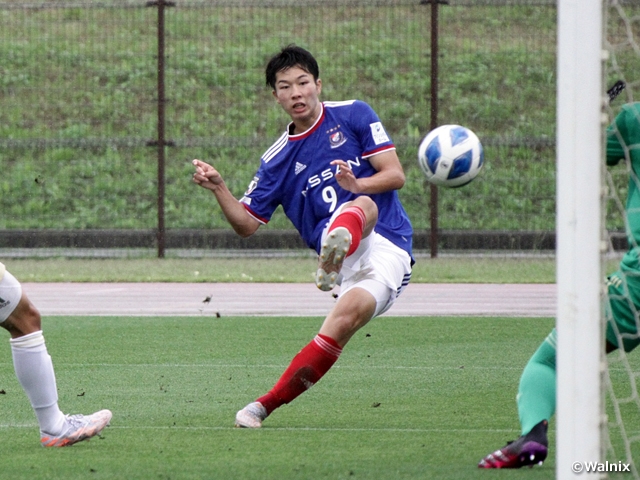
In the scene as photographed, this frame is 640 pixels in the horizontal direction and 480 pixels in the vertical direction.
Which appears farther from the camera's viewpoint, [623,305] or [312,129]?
[312,129]

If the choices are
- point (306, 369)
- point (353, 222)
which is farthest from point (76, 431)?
point (353, 222)

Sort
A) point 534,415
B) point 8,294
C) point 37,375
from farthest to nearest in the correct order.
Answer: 1. point 37,375
2. point 8,294
3. point 534,415

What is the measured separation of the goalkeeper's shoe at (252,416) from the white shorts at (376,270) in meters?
0.68

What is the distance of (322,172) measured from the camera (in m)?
6.10

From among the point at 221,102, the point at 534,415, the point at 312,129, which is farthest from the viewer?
the point at 221,102

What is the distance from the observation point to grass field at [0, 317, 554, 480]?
473 centimetres

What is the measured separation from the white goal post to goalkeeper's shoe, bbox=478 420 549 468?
0.89m

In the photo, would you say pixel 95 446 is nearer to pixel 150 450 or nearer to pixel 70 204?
pixel 150 450

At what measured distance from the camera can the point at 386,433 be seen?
5.40 m

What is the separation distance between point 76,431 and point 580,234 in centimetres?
255

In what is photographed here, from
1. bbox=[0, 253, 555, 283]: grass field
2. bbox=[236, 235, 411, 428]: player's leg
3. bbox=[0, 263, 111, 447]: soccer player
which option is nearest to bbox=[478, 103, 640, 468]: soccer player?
bbox=[236, 235, 411, 428]: player's leg

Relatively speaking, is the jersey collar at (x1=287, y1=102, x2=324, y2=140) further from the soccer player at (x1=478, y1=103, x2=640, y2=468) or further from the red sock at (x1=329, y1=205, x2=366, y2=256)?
the soccer player at (x1=478, y1=103, x2=640, y2=468)

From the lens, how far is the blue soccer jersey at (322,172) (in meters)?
6.08

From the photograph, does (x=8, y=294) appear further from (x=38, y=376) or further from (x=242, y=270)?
(x=242, y=270)
